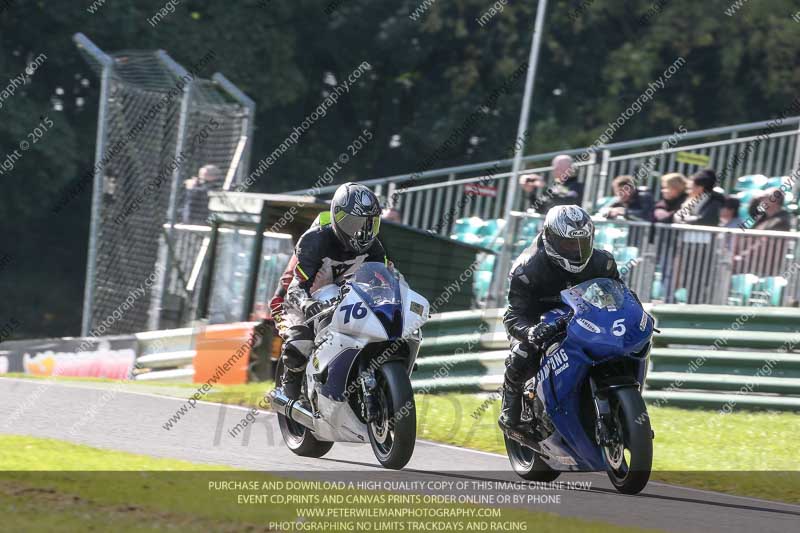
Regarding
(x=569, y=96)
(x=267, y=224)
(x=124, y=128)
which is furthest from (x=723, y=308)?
(x=569, y=96)

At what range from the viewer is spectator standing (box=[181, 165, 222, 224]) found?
57.4 ft

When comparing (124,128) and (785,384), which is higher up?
(124,128)

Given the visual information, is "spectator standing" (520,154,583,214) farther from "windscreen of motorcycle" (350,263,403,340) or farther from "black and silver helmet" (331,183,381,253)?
"windscreen of motorcycle" (350,263,403,340)

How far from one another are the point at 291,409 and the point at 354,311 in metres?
1.11

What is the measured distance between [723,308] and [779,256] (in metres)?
0.84

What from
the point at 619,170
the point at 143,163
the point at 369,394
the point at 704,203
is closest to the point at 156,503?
the point at 369,394

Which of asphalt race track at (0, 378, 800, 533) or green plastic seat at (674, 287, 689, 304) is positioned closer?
asphalt race track at (0, 378, 800, 533)

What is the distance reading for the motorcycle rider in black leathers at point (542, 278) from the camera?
26.7ft

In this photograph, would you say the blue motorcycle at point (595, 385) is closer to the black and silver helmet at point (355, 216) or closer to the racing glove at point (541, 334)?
the racing glove at point (541, 334)

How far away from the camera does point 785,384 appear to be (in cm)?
1263

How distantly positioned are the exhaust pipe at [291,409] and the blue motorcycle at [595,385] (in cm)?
146

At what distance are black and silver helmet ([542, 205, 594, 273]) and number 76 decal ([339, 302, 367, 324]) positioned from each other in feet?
3.80

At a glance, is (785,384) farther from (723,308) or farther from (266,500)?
(266,500)

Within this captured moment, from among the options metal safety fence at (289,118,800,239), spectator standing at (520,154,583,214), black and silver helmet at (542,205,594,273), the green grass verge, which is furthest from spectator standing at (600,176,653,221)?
the green grass verge
